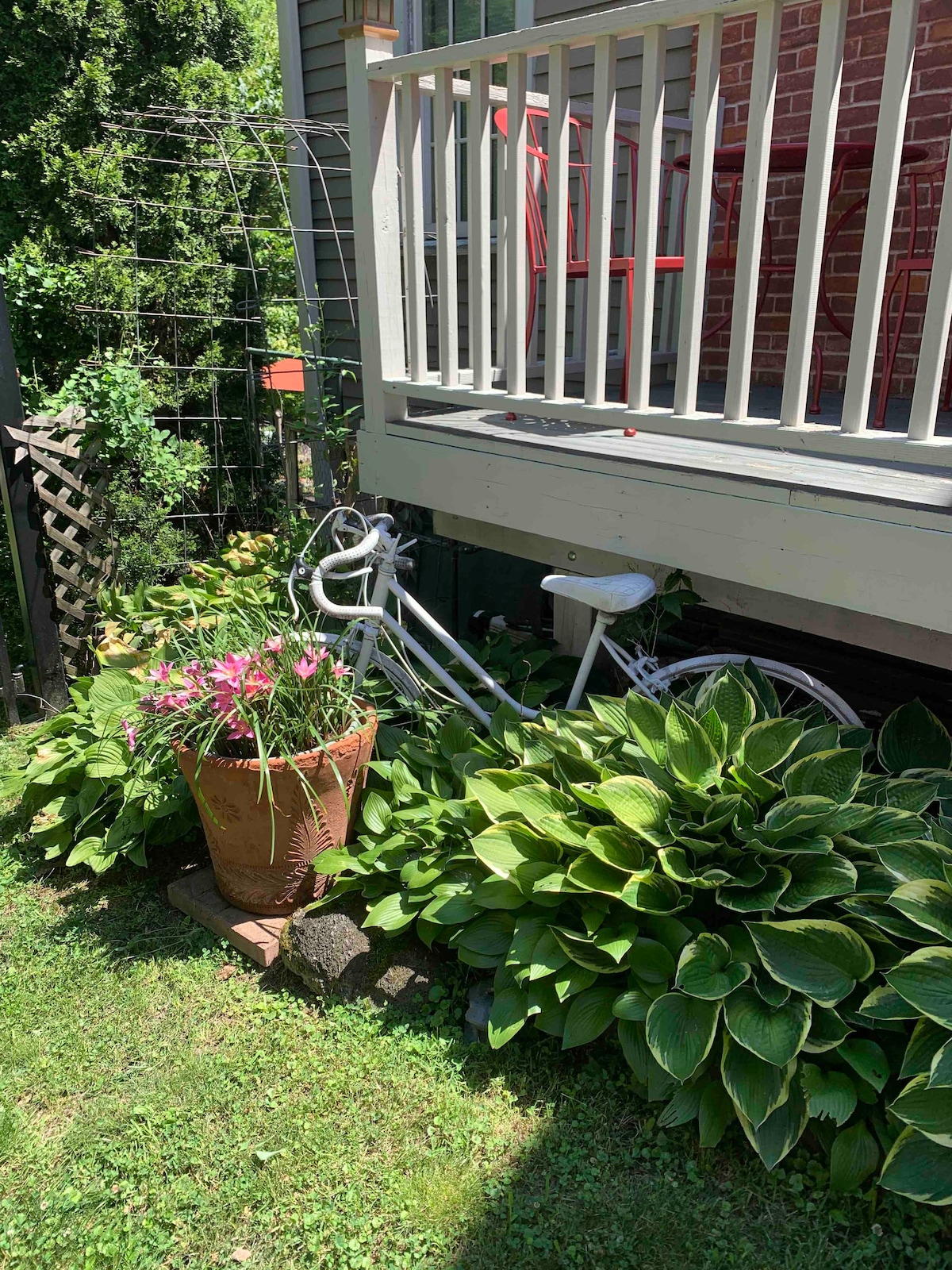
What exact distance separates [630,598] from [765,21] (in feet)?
4.81

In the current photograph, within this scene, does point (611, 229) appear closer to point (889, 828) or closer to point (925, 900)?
point (889, 828)

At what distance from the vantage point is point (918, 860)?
6.80ft

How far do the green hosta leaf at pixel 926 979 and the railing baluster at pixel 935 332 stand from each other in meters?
1.14

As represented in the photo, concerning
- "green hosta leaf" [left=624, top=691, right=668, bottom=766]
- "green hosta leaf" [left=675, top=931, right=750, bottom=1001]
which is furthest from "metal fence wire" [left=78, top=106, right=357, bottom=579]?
"green hosta leaf" [left=675, top=931, right=750, bottom=1001]

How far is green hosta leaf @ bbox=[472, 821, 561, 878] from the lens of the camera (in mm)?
2410

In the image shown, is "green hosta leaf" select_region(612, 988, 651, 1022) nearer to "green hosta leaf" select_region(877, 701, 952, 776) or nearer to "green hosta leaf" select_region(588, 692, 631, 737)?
"green hosta leaf" select_region(588, 692, 631, 737)

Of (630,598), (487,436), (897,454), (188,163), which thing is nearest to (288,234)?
(188,163)

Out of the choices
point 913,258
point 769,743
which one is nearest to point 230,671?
point 769,743

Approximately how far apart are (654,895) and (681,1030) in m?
0.31

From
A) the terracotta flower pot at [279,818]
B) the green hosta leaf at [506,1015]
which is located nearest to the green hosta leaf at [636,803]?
the green hosta leaf at [506,1015]

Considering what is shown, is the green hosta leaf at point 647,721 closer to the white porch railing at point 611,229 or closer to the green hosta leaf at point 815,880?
the green hosta leaf at point 815,880

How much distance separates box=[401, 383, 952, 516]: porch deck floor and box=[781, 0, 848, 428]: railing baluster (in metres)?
0.23

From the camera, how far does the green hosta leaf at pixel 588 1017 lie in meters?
2.21

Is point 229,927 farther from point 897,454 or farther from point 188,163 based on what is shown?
point 188,163
